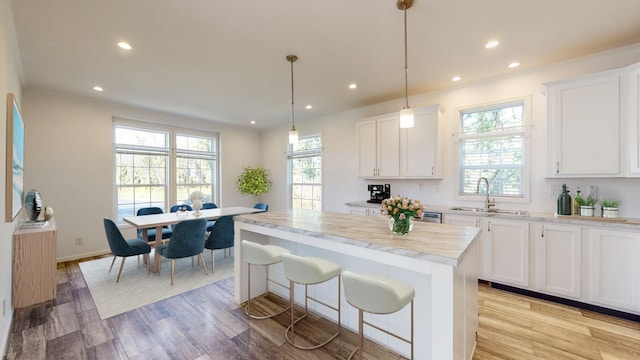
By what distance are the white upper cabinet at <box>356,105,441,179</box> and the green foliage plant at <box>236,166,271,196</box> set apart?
9.44 ft

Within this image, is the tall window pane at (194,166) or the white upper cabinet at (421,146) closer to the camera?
the white upper cabinet at (421,146)

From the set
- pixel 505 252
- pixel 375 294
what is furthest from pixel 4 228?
pixel 505 252

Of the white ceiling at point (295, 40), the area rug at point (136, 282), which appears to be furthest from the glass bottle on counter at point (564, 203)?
the area rug at point (136, 282)

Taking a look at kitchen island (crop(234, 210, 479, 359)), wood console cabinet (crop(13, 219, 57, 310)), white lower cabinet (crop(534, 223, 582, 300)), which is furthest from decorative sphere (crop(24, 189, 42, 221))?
white lower cabinet (crop(534, 223, 582, 300))

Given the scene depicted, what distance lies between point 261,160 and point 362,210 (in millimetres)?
3723

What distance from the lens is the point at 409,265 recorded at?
60.4 inches

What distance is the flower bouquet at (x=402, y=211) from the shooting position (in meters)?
1.86

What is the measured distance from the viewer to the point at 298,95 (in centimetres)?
426

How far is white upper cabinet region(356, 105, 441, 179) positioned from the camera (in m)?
3.87

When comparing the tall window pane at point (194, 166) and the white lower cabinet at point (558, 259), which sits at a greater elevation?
the tall window pane at point (194, 166)

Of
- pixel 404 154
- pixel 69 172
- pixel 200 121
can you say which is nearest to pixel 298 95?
pixel 404 154

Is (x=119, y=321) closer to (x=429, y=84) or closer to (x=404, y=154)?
(x=404, y=154)

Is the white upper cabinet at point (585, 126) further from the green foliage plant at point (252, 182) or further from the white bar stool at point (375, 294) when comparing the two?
the green foliage plant at point (252, 182)

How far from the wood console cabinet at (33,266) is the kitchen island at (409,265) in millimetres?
1841
